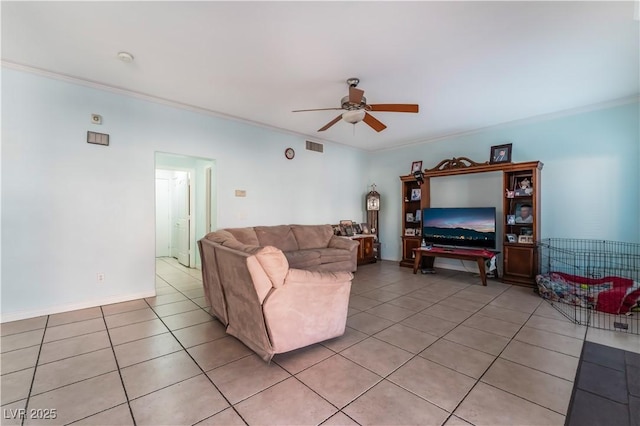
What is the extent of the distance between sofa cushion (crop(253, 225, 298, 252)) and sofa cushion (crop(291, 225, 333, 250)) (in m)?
0.12

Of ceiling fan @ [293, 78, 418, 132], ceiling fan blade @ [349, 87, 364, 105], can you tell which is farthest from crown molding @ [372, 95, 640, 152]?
ceiling fan blade @ [349, 87, 364, 105]

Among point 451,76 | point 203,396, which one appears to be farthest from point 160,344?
point 451,76

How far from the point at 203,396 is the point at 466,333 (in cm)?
238

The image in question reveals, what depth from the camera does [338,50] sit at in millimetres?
2732

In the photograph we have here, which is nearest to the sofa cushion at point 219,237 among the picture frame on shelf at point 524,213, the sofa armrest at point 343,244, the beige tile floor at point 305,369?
the beige tile floor at point 305,369

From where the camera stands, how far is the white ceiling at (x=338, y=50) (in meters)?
2.23

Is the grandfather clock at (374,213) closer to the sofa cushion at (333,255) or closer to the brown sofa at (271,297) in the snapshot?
the sofa cushion at (333,255)

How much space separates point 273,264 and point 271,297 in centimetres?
25

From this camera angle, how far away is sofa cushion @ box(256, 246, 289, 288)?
2031 millimetres

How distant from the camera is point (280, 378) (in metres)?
1.97

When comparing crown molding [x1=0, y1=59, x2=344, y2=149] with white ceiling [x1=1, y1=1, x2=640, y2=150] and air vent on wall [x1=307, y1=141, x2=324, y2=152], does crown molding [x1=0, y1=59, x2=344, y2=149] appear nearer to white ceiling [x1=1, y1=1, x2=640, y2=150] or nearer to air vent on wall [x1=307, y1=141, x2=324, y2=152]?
white ceiling [x1=1, y1=1, x2=640, y2=150]

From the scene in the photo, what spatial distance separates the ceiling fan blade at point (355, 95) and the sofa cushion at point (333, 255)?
274 cm

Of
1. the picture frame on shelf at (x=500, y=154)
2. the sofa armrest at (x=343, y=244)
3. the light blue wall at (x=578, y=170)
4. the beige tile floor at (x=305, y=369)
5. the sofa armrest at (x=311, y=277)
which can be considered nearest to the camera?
the beige tile floor at (x=305, y=369)

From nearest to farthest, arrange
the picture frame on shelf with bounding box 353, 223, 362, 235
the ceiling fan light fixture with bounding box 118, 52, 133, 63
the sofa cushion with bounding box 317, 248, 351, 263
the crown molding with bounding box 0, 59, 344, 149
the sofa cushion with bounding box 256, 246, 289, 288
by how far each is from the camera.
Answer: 1. the sofa cushion with bounding box 256, 246, 289, 288
2. the ceiling fan light fixture with bounding box 118, 52, 133, 63
3. the crown molding with bounding box 0, 59, 344, 149
4. the sofa cushion with bounding box 317, 248, 351, 263
5. the picture frame on shelf with bounding box 353, 223, 362, 235
